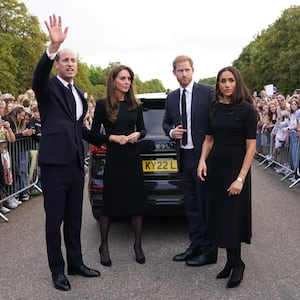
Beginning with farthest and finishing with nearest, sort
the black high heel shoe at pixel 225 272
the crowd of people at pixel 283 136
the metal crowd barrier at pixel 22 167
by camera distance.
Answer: the crowd of people at pixel 283 136 < the metal crowd barrier at pixel 22 167 < the black high heel shoe at pixel 225 272

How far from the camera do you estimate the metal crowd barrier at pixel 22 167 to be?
798cm

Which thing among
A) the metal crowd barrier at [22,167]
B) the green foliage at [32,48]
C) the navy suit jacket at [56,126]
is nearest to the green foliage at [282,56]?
the green foliage at [32,48]

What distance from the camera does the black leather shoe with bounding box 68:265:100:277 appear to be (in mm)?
4570

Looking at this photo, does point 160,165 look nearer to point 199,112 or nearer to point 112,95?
point 199,112

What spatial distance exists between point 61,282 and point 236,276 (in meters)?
1.62

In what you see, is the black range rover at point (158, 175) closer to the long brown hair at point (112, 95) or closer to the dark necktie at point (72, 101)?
the long brown hair at point (112, 95)

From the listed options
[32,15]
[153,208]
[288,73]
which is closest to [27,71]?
[32,15]

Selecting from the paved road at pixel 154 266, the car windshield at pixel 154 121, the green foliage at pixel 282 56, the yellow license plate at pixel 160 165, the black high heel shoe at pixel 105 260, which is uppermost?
the green foliage at pixel 282 56

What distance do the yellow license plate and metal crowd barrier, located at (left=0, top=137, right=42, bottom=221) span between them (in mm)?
2926

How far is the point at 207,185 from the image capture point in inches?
173

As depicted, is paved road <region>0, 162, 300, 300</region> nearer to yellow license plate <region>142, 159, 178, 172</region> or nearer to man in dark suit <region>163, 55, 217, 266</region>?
man in dark suit <region>163, 55, 217, 266</region>

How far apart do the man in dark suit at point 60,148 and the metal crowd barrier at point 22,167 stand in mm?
3321

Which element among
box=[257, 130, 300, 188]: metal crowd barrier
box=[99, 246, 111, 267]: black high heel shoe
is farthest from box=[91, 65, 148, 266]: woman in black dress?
box=[257, 130, 300, 188]: metal crowd barrier

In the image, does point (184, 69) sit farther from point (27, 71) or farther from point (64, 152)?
point (27, 71)
